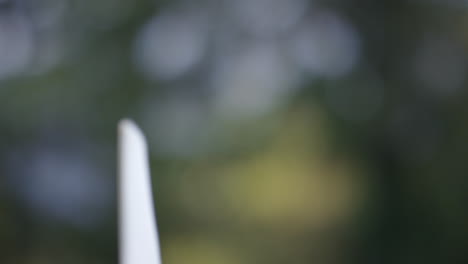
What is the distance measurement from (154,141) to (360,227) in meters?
0.25

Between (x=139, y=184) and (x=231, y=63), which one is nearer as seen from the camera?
(x=139, y=184)

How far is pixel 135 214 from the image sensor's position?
84mm

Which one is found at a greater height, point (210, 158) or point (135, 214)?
point (210, 158)

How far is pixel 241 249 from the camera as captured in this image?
53 cm

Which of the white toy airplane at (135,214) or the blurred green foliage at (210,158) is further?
the blurred green foliage at (210,158)

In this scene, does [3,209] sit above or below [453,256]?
above

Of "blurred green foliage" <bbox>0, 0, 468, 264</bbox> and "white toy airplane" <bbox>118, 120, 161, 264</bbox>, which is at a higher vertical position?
"blurred green foliage" <bbox>0, 0, 468, 264</bbox>

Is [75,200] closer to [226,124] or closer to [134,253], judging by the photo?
[226,124]

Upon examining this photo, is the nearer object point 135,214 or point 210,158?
point 135,214

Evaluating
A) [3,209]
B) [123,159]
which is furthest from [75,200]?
[123,159]

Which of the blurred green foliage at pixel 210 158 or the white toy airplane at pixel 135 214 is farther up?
the blurred green foliage at pixel 210 158

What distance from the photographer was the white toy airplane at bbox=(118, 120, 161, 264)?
0.08 metres

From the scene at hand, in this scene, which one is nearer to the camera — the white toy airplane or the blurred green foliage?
the white toy airplane

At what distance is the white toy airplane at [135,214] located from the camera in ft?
0.27
